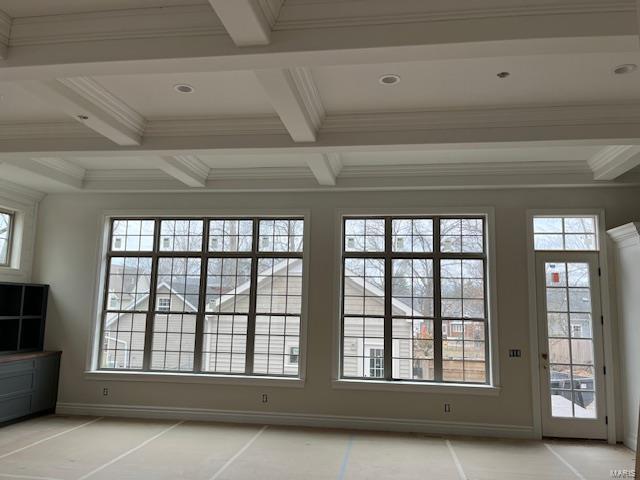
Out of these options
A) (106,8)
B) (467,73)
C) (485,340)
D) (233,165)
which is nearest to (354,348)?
(485,340)

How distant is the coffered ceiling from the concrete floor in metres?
2.97

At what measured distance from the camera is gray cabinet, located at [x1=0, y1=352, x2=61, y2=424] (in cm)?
587

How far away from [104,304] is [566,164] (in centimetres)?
628

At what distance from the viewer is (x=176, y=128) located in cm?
472

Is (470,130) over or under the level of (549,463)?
over

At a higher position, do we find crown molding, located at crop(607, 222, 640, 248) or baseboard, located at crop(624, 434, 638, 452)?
crown molding, located at crop(607, 222, 640, 248)

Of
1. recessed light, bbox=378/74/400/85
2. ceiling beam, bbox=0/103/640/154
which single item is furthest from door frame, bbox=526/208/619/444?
recessed light, bbox=378/74/400/85

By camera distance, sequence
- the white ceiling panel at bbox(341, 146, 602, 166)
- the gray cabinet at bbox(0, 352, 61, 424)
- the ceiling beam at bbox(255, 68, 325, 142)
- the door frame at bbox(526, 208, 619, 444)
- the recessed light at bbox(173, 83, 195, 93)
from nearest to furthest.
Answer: the ceiling beam at bbox(255, 68, 325, 142)
the recessed light at bbox(173, 83, 195, 93)
the white ceiling panel at bbox(341, 146, 602, 166)
the door frame at bbox(526, 208, 619, 444)
the gray cabinet at bbox(0, 352, 61, 424)

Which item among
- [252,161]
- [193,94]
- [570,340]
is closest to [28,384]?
[252,161]

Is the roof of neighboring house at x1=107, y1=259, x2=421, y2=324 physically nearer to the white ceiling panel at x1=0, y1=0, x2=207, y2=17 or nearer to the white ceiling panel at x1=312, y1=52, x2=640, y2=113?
the white ceiling panel at x1=312, y1=52, x2=640, y2=113

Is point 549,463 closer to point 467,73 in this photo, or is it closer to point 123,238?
point 467,73

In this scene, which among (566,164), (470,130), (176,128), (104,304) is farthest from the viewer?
(104,304)

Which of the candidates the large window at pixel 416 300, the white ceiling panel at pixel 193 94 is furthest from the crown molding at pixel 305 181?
the white ceiling panel at pixel 193 94

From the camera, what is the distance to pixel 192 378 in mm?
6379
